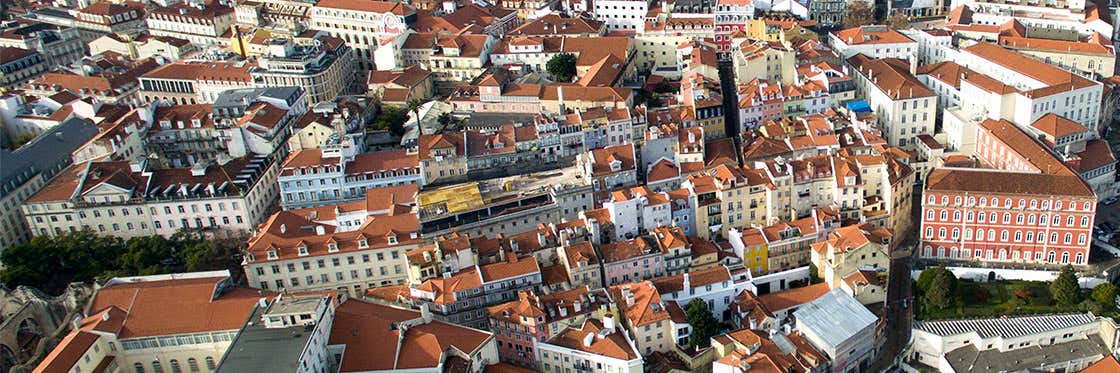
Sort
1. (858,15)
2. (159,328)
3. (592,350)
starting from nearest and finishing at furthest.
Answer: (592,350)
(159,328)
(858,15)

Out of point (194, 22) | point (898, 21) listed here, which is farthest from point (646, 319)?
point (194, 22)

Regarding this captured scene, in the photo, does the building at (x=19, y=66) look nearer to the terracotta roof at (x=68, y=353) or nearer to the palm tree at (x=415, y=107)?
the palm tree at (x=415, y=107)

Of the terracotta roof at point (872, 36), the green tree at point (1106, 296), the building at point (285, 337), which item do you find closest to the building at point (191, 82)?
the building at point (285, 337)

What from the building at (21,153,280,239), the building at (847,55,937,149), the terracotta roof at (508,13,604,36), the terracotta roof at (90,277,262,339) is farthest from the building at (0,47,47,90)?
the building at (847,55,937,149)

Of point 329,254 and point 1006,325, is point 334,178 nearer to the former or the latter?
point 329,254

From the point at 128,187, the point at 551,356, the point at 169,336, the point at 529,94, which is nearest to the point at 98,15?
the point at 128,187

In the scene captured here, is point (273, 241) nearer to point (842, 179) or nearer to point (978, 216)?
point (842, 179)
